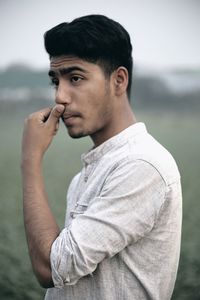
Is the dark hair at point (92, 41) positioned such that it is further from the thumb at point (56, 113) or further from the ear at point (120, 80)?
the thumb at point (56, 113)

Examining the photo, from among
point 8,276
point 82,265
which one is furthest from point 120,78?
point 8,276

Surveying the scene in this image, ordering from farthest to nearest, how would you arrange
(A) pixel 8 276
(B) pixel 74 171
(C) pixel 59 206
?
(B) pixel 74 171
(C) pixel 59 206
(A) pixel 8 276

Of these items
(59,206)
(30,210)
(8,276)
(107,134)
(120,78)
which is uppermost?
(120,78)

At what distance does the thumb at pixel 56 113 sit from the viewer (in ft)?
4.99

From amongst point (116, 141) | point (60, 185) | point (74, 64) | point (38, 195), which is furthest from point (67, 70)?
point (60, 185)

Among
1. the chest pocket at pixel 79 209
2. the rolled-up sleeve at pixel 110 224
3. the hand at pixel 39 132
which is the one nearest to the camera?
the rolled-up sleeve at pixel 110 224

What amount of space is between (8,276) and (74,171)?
114 cm

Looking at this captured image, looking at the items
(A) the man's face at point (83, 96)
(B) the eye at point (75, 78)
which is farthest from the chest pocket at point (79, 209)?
(B) the eye at point (75, 78)

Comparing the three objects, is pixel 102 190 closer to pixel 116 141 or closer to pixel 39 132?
pixel 116 141

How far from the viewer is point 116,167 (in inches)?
52.5

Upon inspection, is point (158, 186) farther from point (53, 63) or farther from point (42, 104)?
point (42, 104)

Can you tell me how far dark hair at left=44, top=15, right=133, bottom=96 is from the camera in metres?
1.46

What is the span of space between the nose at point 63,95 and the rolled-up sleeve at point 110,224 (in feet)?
1.09

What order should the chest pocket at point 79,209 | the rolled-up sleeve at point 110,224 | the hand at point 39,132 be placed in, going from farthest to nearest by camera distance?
the hand at point 39,132 → the chest pocket at point 79,209 → the rolled-up sleeve at point 110,224
